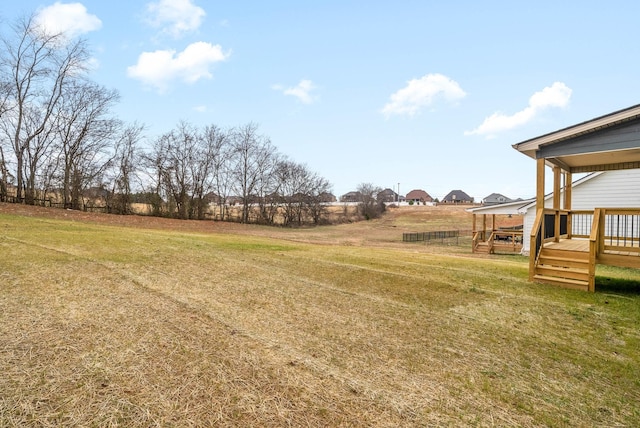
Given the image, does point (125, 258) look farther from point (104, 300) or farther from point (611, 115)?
point (611, 115)

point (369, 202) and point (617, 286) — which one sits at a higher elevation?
point (369, 202)

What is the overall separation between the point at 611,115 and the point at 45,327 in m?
9.69

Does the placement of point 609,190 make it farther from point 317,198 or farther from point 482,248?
point 317,198

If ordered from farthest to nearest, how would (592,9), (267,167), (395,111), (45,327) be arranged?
(267,167) < (395,111) < (592,9) < (45,327)

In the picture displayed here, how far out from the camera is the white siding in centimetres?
1318

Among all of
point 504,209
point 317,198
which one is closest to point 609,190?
point 504,209

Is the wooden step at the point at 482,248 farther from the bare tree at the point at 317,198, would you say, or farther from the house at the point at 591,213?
the bare tree at the point at 317,198

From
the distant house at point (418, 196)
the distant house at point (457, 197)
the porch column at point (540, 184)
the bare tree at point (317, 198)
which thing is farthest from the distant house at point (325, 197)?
the distant house at point (457, 197)

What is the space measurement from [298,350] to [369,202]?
156ft

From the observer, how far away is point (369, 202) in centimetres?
5000

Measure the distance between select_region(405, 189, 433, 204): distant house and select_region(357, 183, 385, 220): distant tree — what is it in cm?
3405

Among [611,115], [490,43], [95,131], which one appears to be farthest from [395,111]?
[95,131]

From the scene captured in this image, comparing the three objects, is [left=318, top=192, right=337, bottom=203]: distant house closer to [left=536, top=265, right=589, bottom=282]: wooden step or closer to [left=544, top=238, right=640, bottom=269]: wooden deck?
[left=536, top=265, right=589, bottom=282]: wooden step

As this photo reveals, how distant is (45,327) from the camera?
10.7 feet
